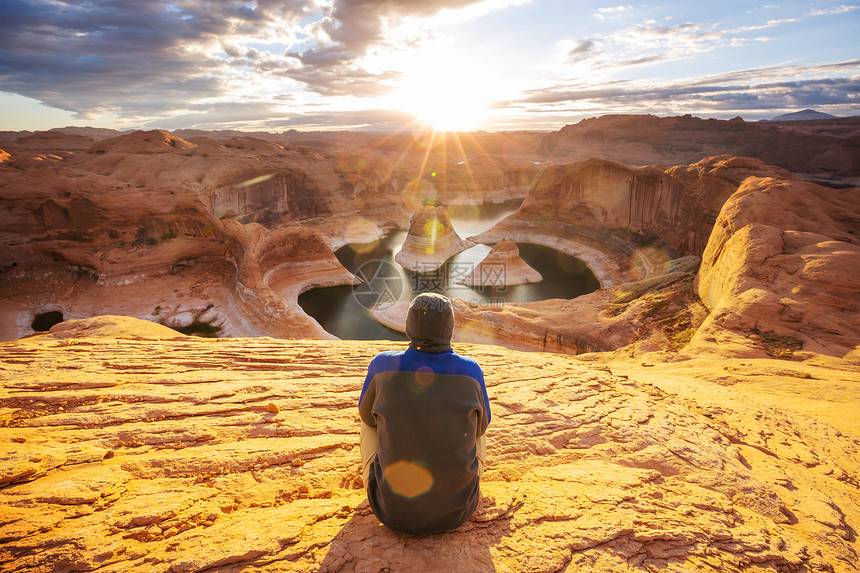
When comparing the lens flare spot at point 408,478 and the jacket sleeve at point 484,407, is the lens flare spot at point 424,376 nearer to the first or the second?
the jacket sleeve at point 484,407

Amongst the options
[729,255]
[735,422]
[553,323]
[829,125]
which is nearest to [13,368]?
[735,422]

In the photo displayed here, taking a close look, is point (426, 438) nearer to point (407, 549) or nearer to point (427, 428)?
point (427, 428)

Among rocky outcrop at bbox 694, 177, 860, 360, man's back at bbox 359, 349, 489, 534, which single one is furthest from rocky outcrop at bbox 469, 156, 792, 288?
man's back at bbox 359, 349, 489, 534

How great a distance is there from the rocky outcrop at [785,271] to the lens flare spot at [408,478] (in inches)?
398

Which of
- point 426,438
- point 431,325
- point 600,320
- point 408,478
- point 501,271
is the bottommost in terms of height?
point 600,320

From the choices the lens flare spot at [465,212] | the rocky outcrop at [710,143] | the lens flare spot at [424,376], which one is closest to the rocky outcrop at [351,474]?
the lens flare spot at [424,376]

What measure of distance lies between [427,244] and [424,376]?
30.6 m

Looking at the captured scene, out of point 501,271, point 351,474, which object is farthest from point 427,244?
point 351,474

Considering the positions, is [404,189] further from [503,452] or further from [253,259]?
[503,452]

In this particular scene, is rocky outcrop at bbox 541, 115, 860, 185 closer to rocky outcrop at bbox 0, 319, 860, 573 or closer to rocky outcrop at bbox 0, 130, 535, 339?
rocky outcrop at bbox 0, 130, 535, 339

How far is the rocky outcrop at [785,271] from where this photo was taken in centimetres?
891

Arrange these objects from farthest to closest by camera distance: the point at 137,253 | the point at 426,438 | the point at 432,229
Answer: the point at 432,229, the point at 137,253, the point at 426,438

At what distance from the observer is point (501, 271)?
92.8 ft

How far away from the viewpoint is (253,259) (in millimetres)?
21766
